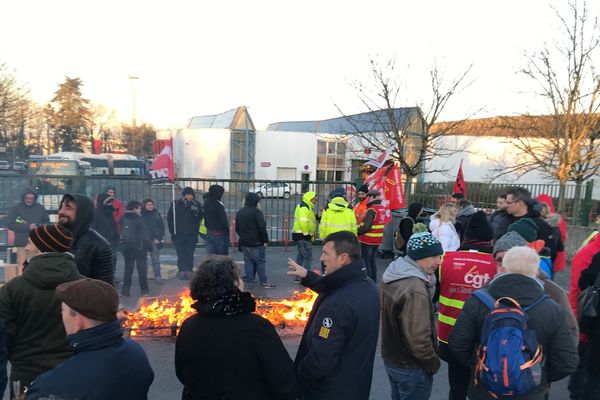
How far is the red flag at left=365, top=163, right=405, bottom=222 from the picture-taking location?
903cm

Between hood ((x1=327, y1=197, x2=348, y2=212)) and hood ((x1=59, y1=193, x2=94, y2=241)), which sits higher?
hood ((x1=59, y1=193, x2=94, y2=241))

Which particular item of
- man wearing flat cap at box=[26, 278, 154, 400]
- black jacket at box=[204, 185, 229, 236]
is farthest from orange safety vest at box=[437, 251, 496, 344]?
black jacket at box=[204, 185, 229, 236]

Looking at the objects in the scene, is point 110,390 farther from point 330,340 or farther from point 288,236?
point 288,236

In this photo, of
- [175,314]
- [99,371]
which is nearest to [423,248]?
[99,371]

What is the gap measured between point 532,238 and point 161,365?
4455 millimetres

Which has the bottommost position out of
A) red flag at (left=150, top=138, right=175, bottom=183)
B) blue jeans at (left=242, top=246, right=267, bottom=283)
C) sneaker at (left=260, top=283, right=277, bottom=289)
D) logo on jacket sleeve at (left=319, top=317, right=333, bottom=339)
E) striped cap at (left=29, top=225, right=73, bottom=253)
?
sneaker at (left=260, top=283, right=277, bottom=289)

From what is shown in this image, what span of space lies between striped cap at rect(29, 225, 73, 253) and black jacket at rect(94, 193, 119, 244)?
5273mm

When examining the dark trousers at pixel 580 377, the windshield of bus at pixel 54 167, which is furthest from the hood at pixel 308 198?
the windshield of bus at pixel 54 167

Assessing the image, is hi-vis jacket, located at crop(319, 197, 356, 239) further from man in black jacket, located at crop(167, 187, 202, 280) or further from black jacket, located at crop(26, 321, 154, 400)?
black jacket, located at crop(26, 321, 154, 400)

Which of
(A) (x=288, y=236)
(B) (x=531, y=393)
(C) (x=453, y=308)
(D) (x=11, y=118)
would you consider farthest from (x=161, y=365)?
(D) (x=11, y=118)

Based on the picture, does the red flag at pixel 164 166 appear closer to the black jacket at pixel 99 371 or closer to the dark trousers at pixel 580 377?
the black jacket at pixel 99 371

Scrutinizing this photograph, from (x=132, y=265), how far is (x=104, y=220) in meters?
1.25

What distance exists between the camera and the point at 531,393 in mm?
2734

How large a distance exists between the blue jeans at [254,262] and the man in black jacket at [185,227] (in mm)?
1421
